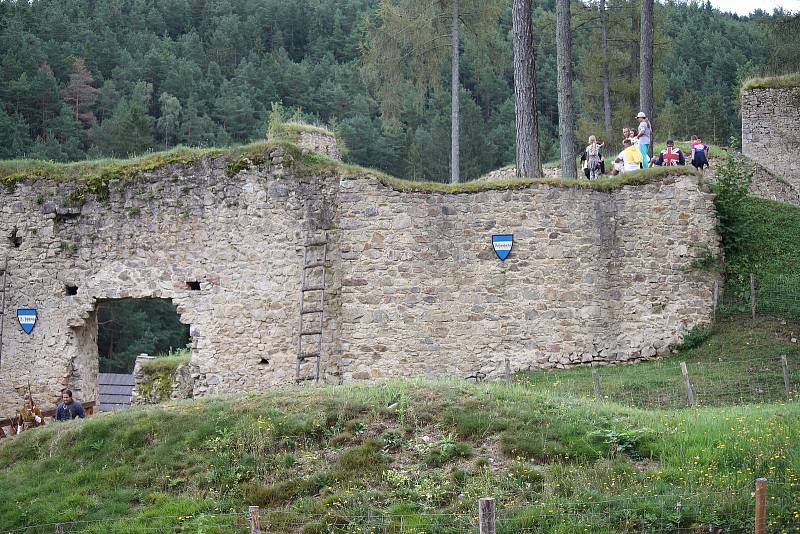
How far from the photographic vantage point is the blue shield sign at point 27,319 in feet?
63.3

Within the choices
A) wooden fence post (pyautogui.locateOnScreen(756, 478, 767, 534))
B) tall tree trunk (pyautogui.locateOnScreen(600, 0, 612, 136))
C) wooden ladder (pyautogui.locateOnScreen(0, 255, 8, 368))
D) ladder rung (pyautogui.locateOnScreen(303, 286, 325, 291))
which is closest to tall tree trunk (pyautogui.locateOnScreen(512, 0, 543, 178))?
ladder rung (pyautogui.locateOnScreen(303, 286, 325, 291))

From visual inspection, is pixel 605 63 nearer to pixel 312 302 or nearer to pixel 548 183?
pixel 548 183

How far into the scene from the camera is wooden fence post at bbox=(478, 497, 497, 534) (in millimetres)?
9680

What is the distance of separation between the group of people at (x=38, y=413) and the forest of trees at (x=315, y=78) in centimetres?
1547

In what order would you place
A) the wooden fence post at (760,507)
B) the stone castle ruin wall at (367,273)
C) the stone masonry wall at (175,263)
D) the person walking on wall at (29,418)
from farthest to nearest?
the stone masonry wall at (175,263)
the stone castle ruin wall at (367,273)
the person walking on wall at (29,418)
the wooden fence post at (760,507)

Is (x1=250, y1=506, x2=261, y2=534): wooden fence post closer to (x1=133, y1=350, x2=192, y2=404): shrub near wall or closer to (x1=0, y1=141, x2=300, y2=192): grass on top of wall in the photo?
(x1=133, y1=350, x2=192, y2=404): shrub near wall

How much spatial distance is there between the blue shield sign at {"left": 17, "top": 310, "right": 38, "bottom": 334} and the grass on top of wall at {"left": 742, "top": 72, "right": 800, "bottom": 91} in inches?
756

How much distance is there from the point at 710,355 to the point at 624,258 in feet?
7.03

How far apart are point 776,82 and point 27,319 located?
64.8ft

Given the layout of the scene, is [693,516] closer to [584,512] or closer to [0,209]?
[584,512]

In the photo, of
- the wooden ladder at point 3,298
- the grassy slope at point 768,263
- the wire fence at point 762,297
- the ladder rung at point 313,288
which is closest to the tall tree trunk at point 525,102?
the grassy slope at point 768,263

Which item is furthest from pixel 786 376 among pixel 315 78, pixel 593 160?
pixel 315 78

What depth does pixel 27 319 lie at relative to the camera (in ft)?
63.4

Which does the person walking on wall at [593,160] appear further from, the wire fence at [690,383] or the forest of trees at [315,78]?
the forest of trees at [315,78]
